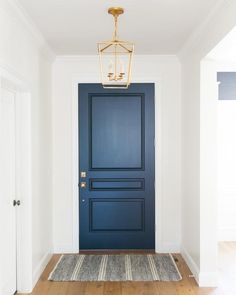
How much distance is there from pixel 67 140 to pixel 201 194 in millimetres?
1907

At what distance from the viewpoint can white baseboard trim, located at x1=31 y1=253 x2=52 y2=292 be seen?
369 centimetres

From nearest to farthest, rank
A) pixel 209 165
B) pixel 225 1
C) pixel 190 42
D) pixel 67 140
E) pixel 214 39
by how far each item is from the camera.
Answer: pixel 225 1 < pixel 214 39 < pixel 209 165 < pixel 190 42 < pixel 67 140

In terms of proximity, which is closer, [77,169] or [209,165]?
[209,165]

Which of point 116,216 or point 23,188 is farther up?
point 23,188

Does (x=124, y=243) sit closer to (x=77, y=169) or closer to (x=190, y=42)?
(x=77, y=169)

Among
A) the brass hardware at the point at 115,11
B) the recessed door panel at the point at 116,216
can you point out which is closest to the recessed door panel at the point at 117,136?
the recessed door panel at the point at 116,216

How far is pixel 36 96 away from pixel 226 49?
195cm

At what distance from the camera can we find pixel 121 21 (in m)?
3.30

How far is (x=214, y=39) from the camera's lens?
121 inches

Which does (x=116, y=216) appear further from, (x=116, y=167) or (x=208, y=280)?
(x=208, y=280)

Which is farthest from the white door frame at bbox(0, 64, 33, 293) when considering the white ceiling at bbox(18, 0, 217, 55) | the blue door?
the blue door

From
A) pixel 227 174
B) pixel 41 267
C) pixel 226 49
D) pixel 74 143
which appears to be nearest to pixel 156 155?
pixel 74 143

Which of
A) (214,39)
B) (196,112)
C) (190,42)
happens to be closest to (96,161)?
(196,112)

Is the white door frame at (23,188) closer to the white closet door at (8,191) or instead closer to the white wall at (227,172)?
the white closet door at (8,191)
